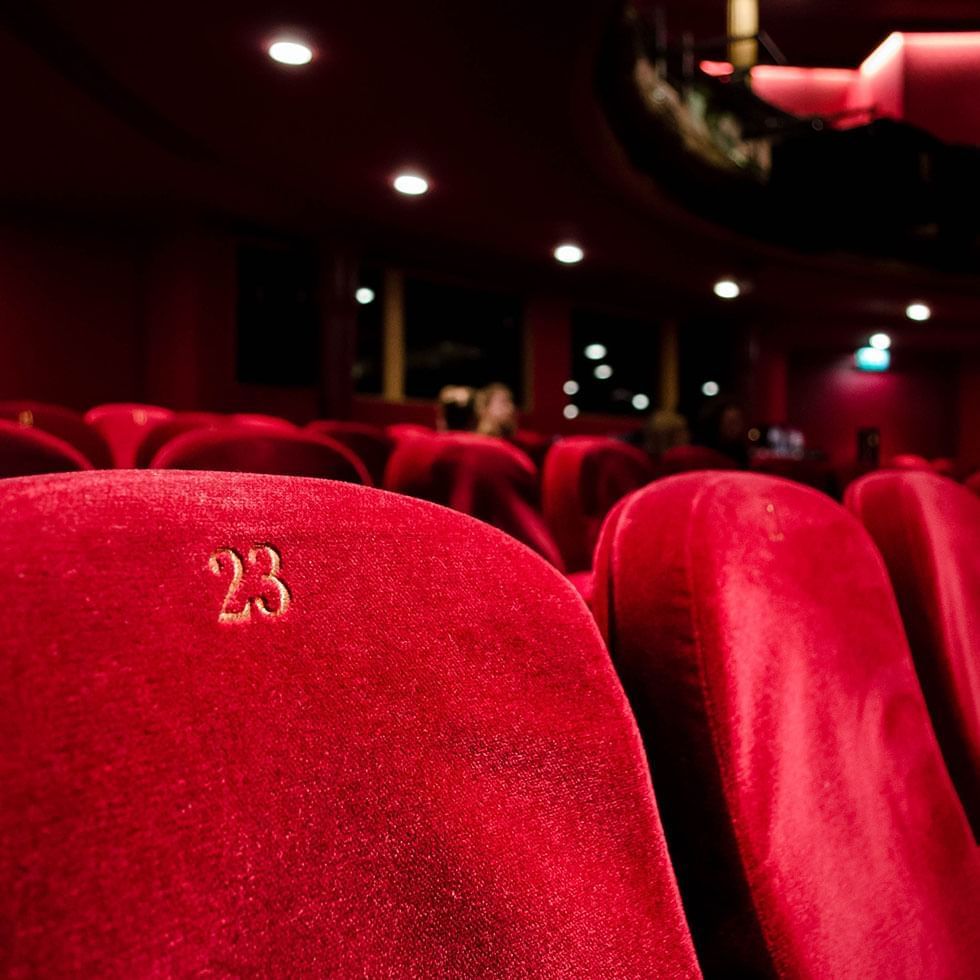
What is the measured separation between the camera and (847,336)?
11.8 m

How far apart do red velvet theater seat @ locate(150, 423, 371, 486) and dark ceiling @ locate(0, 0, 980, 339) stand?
105 inches

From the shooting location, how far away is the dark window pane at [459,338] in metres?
8.16

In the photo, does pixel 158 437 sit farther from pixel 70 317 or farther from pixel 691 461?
pixel 70 317

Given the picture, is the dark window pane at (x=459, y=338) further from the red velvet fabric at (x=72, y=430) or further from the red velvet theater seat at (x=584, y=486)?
the red velvet theater seat at (x=584, y=486)

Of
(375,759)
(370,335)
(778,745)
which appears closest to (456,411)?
(370,335)

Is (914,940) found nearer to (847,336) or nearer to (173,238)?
(173,238)

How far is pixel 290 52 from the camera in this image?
12.6ft

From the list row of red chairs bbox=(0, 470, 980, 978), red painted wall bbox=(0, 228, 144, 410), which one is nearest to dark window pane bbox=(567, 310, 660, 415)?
red painted wall bbox=(0, 228, 144, 410)

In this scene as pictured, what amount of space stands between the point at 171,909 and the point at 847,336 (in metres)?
12.8

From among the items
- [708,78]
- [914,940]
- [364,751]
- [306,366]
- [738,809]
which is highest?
[708,78]

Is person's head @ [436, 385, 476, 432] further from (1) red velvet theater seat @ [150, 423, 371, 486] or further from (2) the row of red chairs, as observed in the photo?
(2) the row of red chairs

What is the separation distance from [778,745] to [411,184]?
5.72m

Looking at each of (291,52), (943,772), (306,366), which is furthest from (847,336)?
→ (943,772)

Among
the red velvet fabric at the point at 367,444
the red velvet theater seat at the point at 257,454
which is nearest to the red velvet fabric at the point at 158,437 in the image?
the red velvet fabric at the point at 367,444
